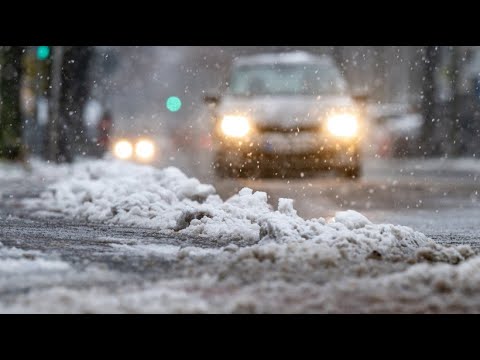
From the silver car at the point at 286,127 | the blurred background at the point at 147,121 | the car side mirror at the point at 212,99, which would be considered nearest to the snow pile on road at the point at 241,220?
the silver car at the point at 286,127

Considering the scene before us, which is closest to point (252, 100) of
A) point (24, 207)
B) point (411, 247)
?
point (24, 207)

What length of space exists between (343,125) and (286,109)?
0.88 metres

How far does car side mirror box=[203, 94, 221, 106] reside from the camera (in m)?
15.4

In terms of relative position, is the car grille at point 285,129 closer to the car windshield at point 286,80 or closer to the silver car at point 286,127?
the silver car at point 286,127

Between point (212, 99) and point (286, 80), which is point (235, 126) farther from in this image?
point (286, 80)

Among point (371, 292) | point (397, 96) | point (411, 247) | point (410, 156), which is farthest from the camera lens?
point (397, 96)

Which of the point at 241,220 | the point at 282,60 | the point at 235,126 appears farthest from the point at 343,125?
the point at 241,220

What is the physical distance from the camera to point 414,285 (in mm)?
5164

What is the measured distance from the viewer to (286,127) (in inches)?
595

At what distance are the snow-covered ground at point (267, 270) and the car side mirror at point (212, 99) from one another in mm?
6540

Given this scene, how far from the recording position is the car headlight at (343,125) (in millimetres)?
15047

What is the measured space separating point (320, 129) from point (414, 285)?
10.0 m
